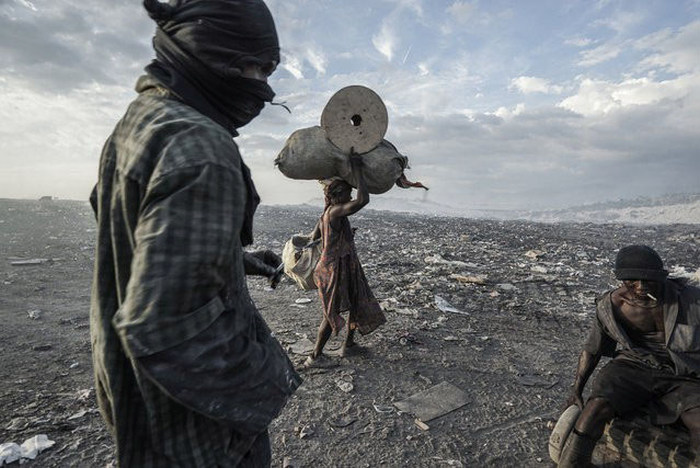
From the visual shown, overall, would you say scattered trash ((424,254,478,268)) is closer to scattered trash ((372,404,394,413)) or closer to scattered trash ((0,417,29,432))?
scattered trash ((372,404,394,413))

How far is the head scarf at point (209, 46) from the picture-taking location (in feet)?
3.08

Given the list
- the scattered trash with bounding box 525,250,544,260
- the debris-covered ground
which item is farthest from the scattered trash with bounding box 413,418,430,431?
the scattered trash with bounding box 525,250,544,260

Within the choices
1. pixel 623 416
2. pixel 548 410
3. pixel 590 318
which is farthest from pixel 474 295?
pixel 623 416

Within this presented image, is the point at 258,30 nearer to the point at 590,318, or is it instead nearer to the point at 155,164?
the point at 155,164

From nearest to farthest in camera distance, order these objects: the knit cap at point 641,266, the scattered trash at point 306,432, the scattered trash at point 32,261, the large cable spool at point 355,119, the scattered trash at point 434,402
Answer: the knit cap at point 641,266 → the scattered trash at point 306,432 → the scattered trash at point 434,402 → the large cable spool at point 355,119 → the scattered trash at point 32,261

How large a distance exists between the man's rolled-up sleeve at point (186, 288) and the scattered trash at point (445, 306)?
15.9 feet

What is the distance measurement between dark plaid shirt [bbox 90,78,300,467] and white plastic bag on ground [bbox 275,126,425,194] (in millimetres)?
2479

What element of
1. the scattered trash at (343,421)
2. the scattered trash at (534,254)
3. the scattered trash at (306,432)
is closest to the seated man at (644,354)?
the scattered trash at (343,421)

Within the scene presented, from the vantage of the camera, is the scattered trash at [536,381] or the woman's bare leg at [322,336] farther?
the woman's bare leg at [322,336]

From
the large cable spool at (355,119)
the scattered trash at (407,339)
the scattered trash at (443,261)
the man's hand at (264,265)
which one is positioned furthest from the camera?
the scattered trash at (443,261)

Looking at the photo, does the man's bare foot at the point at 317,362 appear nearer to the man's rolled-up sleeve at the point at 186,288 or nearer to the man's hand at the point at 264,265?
the man's hand at the point at 264,265

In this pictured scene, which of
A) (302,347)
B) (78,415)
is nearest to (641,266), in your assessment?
(302,347)

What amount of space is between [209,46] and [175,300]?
1.96ft

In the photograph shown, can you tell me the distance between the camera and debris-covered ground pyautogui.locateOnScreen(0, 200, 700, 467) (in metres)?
2.68
